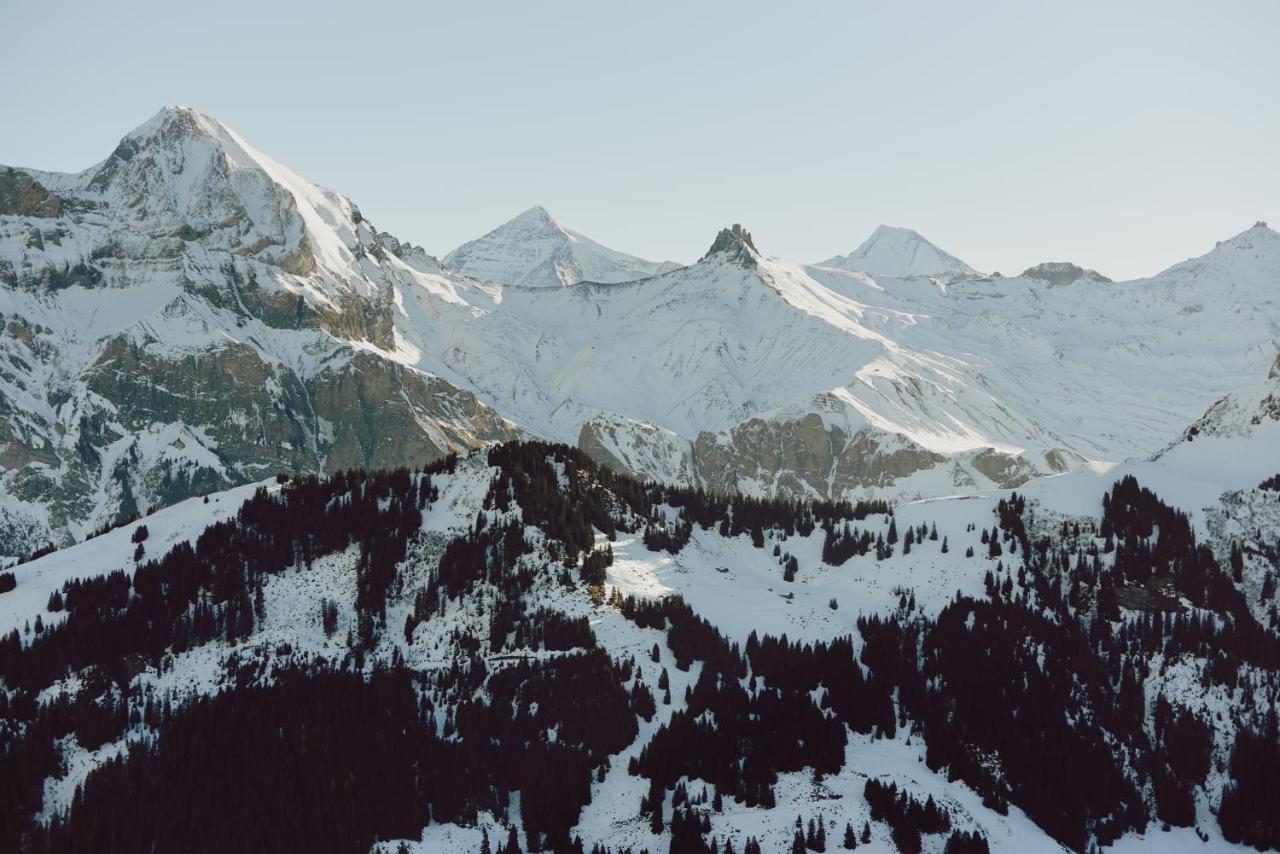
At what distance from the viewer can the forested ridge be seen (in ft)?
402

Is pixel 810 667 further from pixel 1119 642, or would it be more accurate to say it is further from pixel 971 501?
pixel 971 501

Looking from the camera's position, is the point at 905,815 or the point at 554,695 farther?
the point at 554,695

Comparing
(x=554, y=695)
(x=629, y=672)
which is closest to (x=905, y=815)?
(x=629, y=672)

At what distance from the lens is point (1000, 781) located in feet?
435

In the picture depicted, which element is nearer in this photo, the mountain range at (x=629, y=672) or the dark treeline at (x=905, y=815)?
the dark treeline at (x=905, y=815)

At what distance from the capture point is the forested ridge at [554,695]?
123 metres

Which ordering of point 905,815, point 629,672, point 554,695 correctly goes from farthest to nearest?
point 629,672
point 554,695
point 905,815

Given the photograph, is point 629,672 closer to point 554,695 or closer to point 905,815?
point 554,695

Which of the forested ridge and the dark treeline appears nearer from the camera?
the dark treeline

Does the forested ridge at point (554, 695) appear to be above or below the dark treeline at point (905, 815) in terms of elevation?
above

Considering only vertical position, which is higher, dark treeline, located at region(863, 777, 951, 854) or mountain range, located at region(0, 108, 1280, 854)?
mountain range, located at region(0, 108, 1280, 854)

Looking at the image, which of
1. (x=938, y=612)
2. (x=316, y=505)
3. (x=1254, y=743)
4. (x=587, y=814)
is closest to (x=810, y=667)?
(x=938, y=612)

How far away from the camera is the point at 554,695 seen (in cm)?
13775

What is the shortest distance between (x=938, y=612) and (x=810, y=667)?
25.0 m
